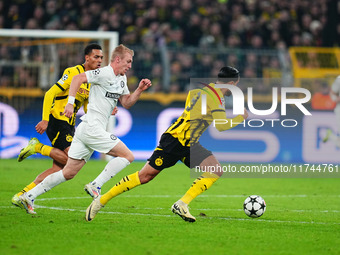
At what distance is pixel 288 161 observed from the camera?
17.0 m

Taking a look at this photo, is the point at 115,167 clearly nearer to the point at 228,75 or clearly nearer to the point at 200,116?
the point at 200,116

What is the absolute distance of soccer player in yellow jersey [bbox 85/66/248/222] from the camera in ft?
25.1

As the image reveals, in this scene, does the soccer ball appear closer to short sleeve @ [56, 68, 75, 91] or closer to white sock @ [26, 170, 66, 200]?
white sock @ [26, 170, 66, 200]

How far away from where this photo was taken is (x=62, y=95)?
30.8 ft

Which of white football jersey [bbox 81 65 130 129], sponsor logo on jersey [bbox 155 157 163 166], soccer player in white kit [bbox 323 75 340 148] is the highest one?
white football jersey [bbox 81 65 130 129]

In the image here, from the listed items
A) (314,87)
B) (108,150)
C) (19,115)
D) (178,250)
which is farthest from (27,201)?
(314,87)

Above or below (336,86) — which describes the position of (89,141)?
above

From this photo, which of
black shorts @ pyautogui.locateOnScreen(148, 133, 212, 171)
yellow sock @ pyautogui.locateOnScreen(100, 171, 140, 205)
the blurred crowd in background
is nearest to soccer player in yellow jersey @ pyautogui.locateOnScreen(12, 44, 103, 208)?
yellow sock @ pyautogui.locateOnScreen(100, 171, 140, 205)

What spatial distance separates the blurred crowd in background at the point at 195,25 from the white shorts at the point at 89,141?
9.16 metres

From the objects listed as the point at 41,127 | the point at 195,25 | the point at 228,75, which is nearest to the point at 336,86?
the point at 195,25

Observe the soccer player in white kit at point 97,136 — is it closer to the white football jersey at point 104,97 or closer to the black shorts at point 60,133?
the white football jersey at point 104,97

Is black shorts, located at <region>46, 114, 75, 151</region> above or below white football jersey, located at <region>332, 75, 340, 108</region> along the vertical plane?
above

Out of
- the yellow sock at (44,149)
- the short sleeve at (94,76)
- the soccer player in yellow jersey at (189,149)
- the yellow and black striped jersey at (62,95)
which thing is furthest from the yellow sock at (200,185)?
the yellow sock at (44,149)

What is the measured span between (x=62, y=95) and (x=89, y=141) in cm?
150
